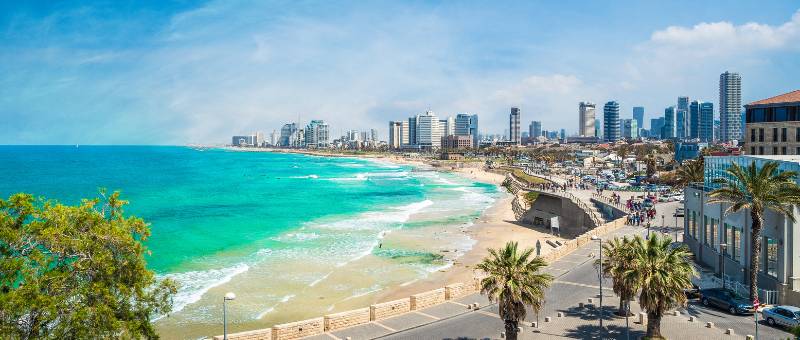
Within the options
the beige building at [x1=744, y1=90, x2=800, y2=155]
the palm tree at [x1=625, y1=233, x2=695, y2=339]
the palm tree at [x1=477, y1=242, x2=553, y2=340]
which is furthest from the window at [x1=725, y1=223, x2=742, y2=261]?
the beige building at [x1=744, y1=90, x2=800, y2=155]

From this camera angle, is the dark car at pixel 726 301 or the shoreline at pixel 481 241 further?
the shoreline at pixel 481 241

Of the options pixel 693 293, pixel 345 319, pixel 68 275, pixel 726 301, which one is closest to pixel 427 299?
pixel 345 319

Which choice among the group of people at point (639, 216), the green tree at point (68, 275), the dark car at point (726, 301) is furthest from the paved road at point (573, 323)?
the group of people at point (639, 216)

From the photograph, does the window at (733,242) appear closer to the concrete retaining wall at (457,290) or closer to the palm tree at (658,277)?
the palm tree at (658,277)

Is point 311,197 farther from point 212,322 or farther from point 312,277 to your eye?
point 212,322

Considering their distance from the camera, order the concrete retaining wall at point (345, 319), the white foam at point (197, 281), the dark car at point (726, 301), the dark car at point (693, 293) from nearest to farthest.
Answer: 1. the concrete retaining wall at point (345, 319)
2. the dark car at point (726, 301)
3. the dark car at point (693, 293)
4. the white foam at point (197, 281)

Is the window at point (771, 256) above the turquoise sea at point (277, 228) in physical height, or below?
above

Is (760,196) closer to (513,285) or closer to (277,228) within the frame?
(513,285)

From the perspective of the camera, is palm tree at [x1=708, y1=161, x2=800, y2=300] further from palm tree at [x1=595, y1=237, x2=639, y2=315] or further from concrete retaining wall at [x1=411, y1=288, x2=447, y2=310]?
concrete retaining wall at [x1=411, y1=288, x2=447, y2=310]
